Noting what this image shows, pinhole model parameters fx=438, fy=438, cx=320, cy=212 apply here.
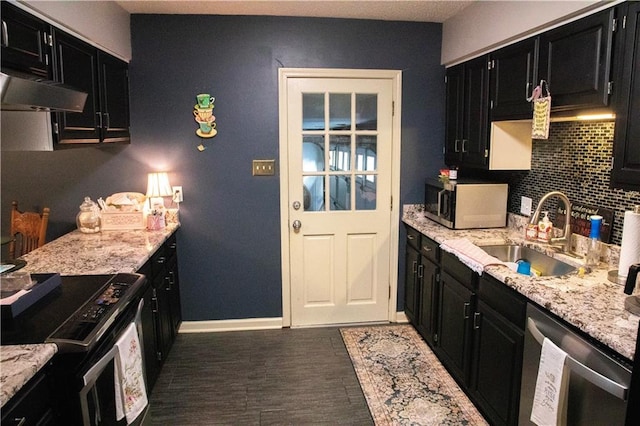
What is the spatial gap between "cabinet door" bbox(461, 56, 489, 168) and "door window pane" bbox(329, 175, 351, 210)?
920mm

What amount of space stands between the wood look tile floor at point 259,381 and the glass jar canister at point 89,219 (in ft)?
3.50

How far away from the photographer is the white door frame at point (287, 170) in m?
3.39

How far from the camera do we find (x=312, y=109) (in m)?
3.46

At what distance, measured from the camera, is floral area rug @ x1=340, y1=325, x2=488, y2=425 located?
8.05 ft

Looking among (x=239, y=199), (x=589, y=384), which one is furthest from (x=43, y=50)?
(x=589, y=384)

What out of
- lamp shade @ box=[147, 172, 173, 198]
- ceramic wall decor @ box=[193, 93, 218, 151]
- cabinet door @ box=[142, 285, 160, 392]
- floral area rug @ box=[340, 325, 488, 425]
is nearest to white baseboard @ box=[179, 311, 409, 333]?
floral area rug @ box=[340, 325, 488, 425]

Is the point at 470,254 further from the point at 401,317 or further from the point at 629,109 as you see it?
the point at 401,317

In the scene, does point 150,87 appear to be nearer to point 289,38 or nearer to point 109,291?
point 289,38

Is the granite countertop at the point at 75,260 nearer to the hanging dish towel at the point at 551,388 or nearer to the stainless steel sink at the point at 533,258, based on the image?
the hanging dish towel at the point at 551,388

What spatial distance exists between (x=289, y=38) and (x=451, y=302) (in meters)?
2.25

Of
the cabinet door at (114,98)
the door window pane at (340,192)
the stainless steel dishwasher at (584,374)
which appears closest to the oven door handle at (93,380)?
the cabinet door at (114,98)

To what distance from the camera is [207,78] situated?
11.0 feet

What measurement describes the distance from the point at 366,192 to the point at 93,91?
6.82 ft

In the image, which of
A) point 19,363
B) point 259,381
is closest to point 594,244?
point 259,381
